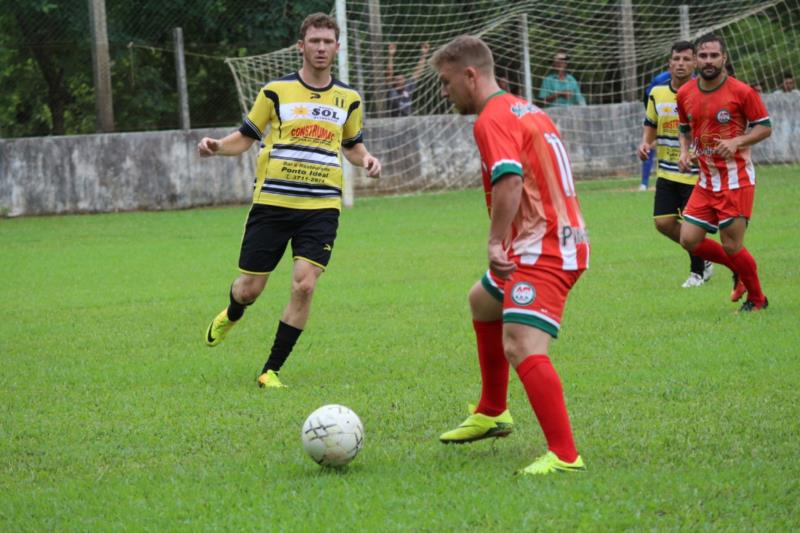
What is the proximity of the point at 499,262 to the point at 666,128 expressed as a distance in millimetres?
6701

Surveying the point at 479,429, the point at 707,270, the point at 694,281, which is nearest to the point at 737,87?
the point at 694,281

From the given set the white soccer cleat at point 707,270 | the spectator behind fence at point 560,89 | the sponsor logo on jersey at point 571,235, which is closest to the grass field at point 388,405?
the white soccer cleat at point 707,270

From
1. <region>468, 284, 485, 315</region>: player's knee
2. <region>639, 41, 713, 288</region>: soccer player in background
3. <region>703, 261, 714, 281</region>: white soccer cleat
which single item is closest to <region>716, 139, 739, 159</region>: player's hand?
<region>639, 41, 713, 288</region>: soccer player in background

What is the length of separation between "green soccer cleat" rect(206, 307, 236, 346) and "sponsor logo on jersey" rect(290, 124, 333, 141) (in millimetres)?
1254

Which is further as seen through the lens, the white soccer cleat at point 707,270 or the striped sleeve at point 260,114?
the white soccer cleat at point 707,270

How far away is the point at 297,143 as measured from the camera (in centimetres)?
748

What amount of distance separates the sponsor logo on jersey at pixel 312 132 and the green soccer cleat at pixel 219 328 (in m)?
1.25

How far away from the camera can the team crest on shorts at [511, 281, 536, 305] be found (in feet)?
15.7

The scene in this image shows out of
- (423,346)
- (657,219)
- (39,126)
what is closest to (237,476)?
(423,346)

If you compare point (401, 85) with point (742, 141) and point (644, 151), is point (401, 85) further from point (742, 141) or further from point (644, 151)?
point (742, 141)

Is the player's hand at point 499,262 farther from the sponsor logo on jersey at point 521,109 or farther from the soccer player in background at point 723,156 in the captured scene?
the soccer player in background at point 723,156

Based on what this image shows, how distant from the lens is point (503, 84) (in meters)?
23.2

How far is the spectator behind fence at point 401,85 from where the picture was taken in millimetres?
22078

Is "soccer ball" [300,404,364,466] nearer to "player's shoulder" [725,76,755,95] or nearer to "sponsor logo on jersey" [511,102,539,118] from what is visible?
"sponsor logo on jersey" [511,102,539,118]
